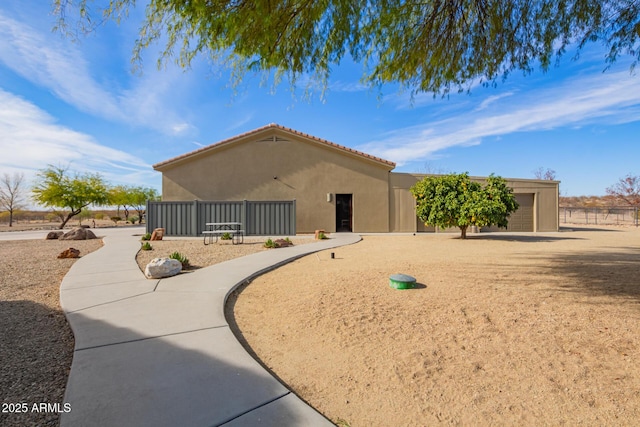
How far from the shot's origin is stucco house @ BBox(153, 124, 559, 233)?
59.8 feet

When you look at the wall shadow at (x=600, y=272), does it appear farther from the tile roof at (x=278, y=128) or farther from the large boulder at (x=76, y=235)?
the large boulder at (x=76, y=235)

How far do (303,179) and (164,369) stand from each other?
53.5 ft

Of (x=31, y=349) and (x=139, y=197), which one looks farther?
(x=139, y=197)

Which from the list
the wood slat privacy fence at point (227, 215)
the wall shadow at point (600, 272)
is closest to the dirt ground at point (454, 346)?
the wall shadow at point (600, 272)

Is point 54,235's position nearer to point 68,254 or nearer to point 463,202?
point 68,254

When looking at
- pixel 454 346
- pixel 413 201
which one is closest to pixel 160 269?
pixel 454 346

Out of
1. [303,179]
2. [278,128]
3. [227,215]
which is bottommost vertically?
[227,215]

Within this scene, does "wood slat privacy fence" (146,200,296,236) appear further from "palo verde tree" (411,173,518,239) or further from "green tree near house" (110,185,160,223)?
"green tree near house" (110,185,160,223)

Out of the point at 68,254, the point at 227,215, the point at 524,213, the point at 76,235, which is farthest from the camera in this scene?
the point at 524,213

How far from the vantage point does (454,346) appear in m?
3.30

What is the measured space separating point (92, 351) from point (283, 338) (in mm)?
1864

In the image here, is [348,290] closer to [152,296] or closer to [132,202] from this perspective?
[152,296]

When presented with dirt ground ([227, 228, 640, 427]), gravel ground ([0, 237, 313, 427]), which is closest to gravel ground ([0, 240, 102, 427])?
gravel ground ([0, 237, 313, 427])

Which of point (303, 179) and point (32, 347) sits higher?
point (303, 179)
